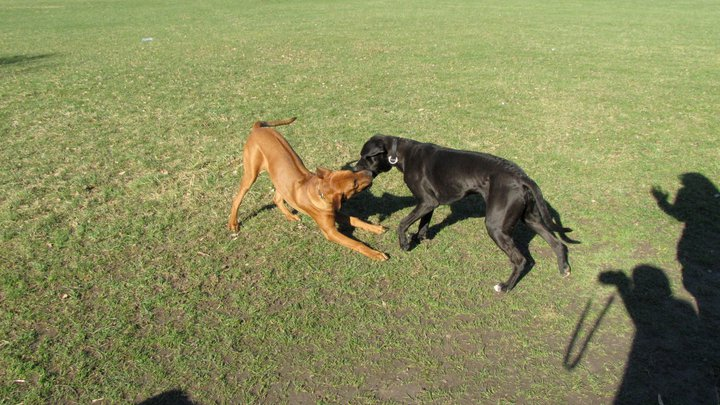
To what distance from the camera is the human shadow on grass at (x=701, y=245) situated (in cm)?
437

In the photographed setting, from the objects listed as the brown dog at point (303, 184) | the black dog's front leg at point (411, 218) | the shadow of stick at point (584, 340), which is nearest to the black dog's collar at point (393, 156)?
the black dog's front leg at point (411, 218)

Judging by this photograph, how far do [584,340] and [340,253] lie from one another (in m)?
2.43

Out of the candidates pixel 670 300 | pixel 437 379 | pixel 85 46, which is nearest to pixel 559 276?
pixel 670 300

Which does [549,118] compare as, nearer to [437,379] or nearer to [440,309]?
[440,309]

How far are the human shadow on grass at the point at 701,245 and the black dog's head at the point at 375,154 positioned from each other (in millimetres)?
3225

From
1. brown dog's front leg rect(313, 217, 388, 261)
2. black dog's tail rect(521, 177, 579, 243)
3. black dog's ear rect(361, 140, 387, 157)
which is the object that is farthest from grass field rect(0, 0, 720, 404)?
black dog's ear rect(361, 140, 387, 157)

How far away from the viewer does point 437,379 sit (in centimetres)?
383

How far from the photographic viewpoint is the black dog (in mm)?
4730

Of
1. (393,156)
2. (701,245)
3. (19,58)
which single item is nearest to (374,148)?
(393,156)

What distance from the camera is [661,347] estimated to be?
4117 mm

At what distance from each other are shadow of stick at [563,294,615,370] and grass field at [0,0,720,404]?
2cm

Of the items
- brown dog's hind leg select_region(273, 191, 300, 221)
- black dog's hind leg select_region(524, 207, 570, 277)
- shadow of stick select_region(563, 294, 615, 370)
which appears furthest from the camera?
brown dog's hind leg select_region(273, 191, 300, 221)

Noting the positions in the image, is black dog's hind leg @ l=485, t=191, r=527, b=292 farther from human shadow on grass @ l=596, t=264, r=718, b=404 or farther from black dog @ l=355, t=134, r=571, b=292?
human shadow on grass @ l=596, t=264, r=718, b=404

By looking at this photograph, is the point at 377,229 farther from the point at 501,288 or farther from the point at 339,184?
the point at 501,288
